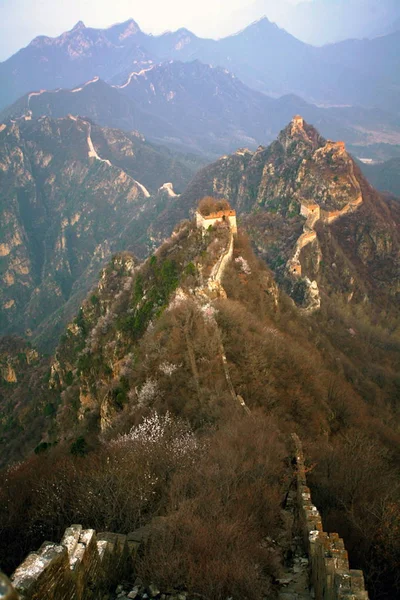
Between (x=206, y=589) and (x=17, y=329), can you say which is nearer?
(x=206, y=589)

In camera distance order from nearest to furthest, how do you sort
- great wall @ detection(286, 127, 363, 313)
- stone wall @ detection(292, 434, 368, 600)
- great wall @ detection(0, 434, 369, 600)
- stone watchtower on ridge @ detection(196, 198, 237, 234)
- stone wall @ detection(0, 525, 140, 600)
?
stone wall @ detection(0, 525, 140, 600) < great wall @ detection(0, 434, 369, 600) < stone wall @ detection(292, 434, 368, 600) < stone watchtower on ridge @ detection(196, 198, 237, 234) < great wall @ detection(286, 127, 363, 313)

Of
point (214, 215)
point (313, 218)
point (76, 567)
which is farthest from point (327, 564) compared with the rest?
point (313, 218)

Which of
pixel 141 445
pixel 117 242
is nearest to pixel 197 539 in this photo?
pixel 141 445

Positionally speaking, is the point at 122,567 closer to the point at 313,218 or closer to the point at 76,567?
the point at 76,567

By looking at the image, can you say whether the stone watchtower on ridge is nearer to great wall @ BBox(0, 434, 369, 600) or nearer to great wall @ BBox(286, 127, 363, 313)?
great wall @ BBox(286, 127, 363, 313)

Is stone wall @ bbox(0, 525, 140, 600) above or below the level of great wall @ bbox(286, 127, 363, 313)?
above

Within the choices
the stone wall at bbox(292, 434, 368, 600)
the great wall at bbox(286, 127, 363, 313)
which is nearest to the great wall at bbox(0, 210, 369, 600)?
the stone wall at bbox(292, 434, 368, 600)

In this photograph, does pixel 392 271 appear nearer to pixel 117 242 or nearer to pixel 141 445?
pixel 141 445
